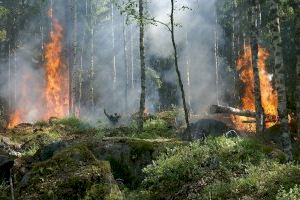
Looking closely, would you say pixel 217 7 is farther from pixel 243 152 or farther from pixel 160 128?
pixel 243 152

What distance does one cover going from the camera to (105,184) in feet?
26.2

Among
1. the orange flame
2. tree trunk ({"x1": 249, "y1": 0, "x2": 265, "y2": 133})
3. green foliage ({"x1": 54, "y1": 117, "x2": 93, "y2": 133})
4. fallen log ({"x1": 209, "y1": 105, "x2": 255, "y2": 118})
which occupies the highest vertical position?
tree trunk ({"x1": 249, "y1": 0, "x2": 265, "y2": 133})

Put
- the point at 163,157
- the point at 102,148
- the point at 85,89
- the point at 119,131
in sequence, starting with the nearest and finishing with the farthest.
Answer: the point at 163,157 < the point at 102,148 < the point at 119,131 < the point at 85,89

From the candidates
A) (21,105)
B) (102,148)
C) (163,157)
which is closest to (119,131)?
(102,148)

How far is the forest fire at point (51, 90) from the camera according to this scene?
43.5 meters

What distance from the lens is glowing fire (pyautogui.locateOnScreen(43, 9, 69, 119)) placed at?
43.4 meters

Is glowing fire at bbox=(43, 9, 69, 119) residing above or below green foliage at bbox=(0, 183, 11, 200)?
above

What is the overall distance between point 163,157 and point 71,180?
3563 mm

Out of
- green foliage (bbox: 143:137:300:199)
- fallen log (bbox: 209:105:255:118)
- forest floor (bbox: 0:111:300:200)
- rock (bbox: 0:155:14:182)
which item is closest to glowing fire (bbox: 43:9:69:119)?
fallen log (bbox: 209:105:255:118)

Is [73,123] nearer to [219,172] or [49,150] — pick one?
[49,150]

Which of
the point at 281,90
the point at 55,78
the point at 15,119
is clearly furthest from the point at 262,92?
the point at 15,119

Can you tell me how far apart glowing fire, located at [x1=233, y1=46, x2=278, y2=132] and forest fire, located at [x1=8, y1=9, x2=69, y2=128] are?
19498 millimetres

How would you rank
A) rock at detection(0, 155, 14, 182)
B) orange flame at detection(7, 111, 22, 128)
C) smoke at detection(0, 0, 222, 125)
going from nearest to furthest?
rock at detection(0, 155, 14, 182) → orange flame at detection(7, 111, 22, 128) → smoke at detection(0, 0, 222, 125)

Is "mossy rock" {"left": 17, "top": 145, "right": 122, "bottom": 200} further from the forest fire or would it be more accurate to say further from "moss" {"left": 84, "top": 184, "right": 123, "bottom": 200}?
the forest fire
